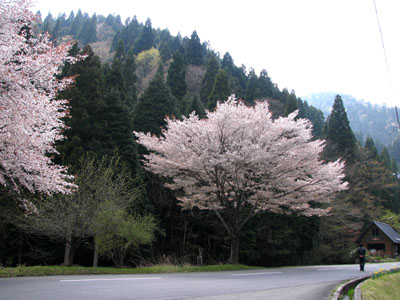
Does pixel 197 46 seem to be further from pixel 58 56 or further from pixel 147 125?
pixel 58 56

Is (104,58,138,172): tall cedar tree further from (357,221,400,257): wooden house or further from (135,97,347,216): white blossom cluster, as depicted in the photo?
(357,221,400,257): wooden house

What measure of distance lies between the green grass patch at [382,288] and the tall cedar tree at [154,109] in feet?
58.6

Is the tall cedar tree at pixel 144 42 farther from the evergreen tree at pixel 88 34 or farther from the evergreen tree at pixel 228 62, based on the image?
the evergreen tree at pixel 228 62

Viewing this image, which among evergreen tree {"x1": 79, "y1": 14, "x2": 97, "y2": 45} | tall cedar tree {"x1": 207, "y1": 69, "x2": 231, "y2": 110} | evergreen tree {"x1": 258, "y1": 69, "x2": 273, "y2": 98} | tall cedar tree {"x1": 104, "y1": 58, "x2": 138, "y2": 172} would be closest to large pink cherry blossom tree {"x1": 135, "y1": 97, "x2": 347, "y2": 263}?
tall cedar tree {"x1": 104, "y1": 58, "x2": 138, "y2": 172}

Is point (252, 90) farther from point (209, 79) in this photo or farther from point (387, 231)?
point (387, 231)

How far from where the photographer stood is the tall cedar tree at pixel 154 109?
2653 cm

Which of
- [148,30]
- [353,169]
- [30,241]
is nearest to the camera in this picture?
[30,241]

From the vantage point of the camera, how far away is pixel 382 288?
10.0 meters

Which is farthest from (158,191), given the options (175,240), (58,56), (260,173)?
(58,56)

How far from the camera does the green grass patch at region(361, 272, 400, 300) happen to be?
8297mm

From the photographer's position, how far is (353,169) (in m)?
33.4

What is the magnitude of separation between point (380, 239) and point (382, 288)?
103ft

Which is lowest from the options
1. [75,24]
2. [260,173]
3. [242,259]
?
[242,259]

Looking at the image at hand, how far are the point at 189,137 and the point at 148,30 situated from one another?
61611mm
